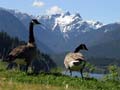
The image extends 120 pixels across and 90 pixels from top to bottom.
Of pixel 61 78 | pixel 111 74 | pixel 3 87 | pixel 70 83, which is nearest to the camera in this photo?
pixel 3 87

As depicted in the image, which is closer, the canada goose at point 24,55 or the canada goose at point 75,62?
the canada goose at point 24,55

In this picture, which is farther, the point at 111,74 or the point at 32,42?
the point at 111,74

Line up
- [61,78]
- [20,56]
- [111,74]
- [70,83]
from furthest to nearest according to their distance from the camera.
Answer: [111,74]
[20,56]
[61,78]
[70,83]

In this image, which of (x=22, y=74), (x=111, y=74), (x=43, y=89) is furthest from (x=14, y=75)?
(x=111, y=74)

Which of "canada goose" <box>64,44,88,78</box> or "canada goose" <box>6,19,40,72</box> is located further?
"canada goose" <box>64,44,88,78</box>

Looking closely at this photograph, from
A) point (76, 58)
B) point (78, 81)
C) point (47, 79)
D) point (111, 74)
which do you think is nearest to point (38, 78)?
point (47, 79)

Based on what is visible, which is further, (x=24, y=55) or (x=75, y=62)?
(x=75, y=62)

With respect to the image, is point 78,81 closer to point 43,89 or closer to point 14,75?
point 14,75

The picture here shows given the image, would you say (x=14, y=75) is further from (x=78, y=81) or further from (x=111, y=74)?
(x=111, y=74)

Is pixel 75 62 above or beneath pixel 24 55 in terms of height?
beneath

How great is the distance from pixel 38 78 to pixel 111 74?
13.3 m

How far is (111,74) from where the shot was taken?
33.1m

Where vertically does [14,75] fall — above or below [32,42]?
below

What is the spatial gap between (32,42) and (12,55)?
1575 mm
